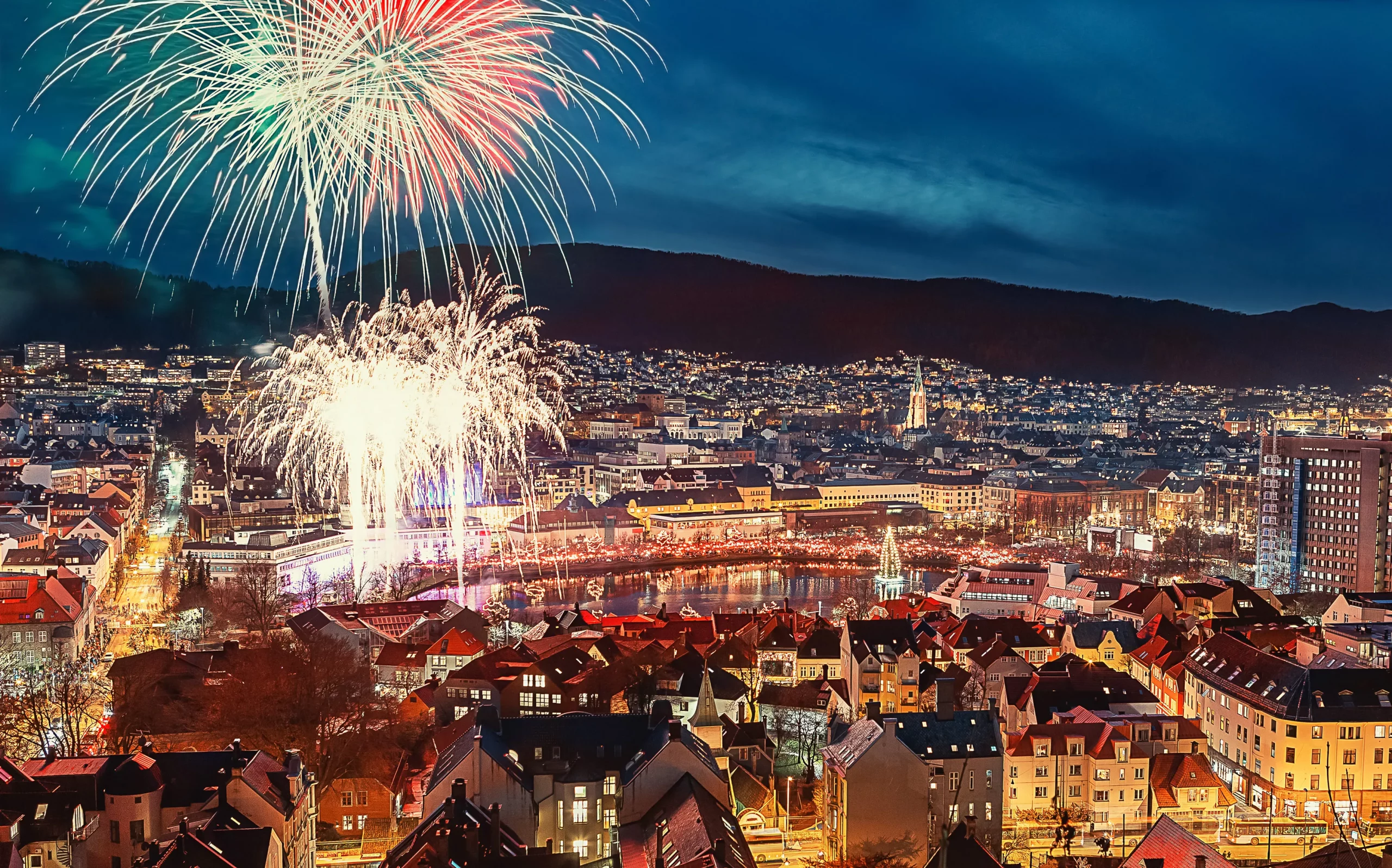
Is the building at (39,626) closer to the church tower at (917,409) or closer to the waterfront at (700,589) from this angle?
the waterfront at (700,589)

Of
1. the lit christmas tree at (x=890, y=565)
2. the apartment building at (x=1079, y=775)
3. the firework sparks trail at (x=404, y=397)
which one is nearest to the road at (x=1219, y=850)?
the apartment building at (x=1079, y=775)

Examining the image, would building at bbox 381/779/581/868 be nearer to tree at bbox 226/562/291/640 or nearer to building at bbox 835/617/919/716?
building at bbox 835/617/919/716

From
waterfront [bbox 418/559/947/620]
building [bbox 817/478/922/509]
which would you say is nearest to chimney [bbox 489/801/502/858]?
waterfront [bbox 418/559/947/620]

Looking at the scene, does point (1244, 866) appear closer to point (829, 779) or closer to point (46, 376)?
point (829, 779)

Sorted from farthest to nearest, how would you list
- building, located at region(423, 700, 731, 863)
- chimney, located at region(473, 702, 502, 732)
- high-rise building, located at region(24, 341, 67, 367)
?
1. high-rise building, located at region(24, 341, 67, 367)
2. chimney, located at region(473, 702, 502, 732)
3. building, located at region(423, 700, 731, 863)

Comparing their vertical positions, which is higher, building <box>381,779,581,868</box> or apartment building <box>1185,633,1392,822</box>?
building <box>381,779,581,868</box>

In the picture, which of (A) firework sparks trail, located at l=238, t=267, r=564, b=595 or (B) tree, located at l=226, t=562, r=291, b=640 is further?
(A) firework sparks trail, located at l=238, t=267, r=564, b=595
